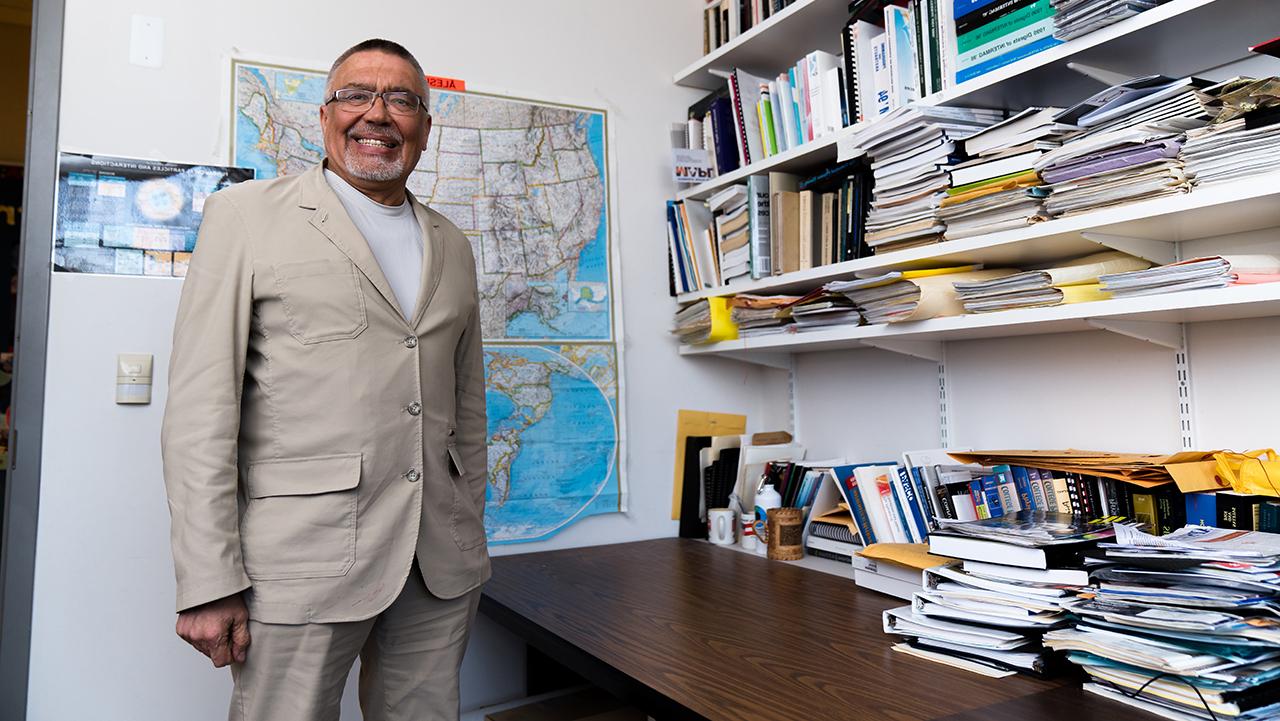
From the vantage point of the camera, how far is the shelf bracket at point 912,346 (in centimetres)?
204

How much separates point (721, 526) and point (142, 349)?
158cm

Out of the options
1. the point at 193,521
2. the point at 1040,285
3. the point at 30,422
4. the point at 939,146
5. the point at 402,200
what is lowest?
the point at 193,521

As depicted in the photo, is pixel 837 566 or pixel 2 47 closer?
pixel 837 566

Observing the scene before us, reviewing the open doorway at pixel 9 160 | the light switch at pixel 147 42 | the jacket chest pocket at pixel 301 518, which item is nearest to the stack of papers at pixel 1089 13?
the jacket chest pocket at pixel 301 518

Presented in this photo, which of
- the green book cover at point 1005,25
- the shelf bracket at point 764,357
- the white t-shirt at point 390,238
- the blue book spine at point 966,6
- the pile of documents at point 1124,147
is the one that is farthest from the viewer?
the shelf bracket at point 764,357

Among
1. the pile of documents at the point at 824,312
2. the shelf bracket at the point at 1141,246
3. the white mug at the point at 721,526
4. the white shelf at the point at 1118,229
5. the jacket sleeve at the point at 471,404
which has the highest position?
the white shelf at the point at 1118,229

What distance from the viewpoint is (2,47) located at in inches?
157

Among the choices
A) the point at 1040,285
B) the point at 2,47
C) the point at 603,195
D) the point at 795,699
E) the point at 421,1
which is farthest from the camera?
the point at 2,47

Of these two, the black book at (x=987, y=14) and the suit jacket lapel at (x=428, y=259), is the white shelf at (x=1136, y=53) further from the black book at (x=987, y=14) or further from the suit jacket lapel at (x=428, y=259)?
the suit jacket lapel at (x=428, y=259)

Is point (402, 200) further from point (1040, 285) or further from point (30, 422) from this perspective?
point (1040, 285)

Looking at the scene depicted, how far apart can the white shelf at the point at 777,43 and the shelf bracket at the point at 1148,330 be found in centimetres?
111

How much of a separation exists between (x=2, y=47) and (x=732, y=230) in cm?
368

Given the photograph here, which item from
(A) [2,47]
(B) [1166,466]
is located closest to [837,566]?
(B) [1166,466]

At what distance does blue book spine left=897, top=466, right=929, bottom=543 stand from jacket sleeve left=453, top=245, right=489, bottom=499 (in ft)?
3.08
